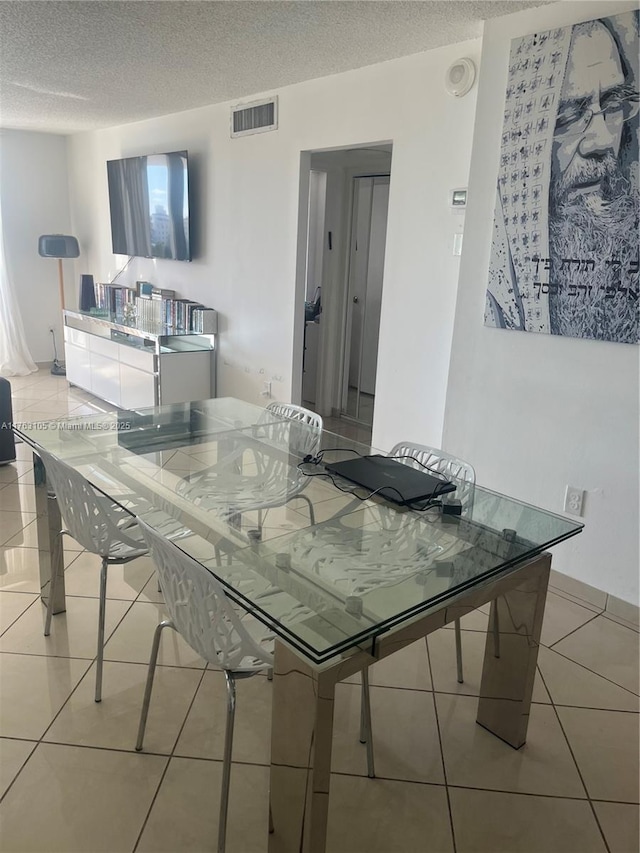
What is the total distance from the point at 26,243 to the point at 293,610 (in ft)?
22.3

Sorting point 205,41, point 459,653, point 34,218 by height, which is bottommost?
point 459,653

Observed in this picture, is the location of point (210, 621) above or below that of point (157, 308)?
below

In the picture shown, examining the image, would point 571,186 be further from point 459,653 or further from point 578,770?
point 578,770

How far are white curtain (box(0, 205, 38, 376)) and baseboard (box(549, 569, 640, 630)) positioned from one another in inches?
234

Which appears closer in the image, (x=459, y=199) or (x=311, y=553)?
(x=311, y=553)

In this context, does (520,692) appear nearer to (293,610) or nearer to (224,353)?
(293,610)

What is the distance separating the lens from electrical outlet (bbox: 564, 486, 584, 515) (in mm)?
2787

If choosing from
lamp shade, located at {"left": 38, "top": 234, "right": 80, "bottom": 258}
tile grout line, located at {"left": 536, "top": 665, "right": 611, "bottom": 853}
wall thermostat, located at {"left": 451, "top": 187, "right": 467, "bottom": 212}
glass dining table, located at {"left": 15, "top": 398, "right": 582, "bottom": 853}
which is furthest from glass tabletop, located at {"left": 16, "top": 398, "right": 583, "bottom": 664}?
lamp shade, located at {"left": 38, "top": 234, "right": 80, "bottom": 258}

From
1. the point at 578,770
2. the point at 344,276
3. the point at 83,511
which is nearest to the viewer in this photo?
the point at 578,770

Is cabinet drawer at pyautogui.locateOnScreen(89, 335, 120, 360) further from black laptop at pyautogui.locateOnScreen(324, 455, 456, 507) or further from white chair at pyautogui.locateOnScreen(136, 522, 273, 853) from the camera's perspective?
white chair at pyautogui.locateOnScreen(136, 522, 273, 853)

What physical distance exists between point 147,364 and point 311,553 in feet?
12.2

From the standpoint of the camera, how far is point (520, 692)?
75.7 inches

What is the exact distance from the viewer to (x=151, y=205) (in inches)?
214

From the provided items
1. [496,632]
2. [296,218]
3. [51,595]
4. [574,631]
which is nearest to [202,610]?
[496,632]
